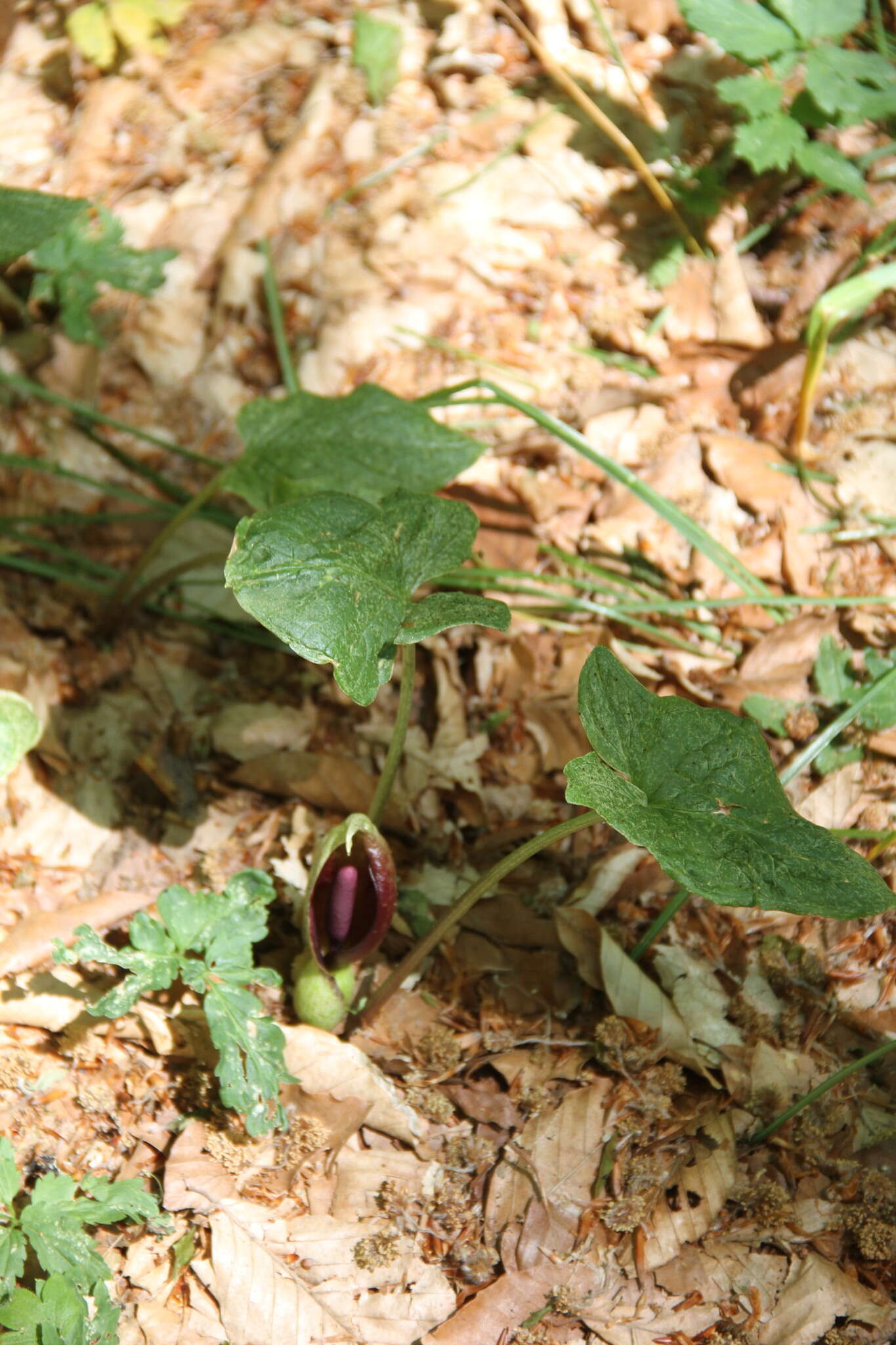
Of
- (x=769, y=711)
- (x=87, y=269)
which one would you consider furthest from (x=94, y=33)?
(x=769, y=711)

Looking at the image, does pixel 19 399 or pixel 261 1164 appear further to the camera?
pixel 19 399

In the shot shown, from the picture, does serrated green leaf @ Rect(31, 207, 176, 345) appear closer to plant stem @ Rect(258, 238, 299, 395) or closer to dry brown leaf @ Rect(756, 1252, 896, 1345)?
plant stem @ Rect(258, 238, 299, 395)

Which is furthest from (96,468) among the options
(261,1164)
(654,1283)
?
(654,1283)

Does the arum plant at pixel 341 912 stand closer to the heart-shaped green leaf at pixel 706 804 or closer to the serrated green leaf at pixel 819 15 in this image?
the heart-shaped green leaf at pixel 706 804

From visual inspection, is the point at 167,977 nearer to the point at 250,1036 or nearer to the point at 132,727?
the point at 250,1036

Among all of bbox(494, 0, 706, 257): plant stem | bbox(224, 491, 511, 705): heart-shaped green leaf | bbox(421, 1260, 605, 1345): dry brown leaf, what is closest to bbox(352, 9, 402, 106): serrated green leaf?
bbox(494, 0, 706, 257): plant stem

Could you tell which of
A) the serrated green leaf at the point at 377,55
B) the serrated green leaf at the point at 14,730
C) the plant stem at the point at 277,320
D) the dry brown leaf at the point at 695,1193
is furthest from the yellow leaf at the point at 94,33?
the dry brown leaf at the point at 695,1193
